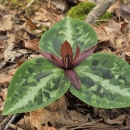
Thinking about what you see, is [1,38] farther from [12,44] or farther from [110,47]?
Result: [110,47]

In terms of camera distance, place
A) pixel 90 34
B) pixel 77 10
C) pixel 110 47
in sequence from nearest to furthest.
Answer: pixel 90 34 → pixel 110 47 → pixel 77 10

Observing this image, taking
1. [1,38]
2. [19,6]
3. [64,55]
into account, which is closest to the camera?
[64,55]

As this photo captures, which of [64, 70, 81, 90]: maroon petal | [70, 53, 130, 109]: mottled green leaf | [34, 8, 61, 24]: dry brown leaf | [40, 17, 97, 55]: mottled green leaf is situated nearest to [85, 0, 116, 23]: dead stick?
[34, 8, 61, 24]: dry brown leaf

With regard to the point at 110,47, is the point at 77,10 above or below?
above

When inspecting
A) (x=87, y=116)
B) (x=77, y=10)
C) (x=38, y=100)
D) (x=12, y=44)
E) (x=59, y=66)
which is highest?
(x=77, y=10)

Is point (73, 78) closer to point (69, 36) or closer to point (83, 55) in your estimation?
point (83, 55)

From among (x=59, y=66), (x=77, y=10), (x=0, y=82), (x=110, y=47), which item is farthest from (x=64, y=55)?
(x=77, y=10)

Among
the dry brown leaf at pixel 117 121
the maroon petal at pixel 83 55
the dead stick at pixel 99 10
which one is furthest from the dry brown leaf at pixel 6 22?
Answer: the dry brown leaf at pixel 117 121

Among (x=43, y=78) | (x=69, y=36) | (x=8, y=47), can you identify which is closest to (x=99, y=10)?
(x=69, y=36)

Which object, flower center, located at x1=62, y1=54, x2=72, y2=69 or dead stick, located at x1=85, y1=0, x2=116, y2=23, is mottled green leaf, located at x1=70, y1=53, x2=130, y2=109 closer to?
flower center, located at x1=62, y1=54, x2=72, y2=69
